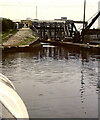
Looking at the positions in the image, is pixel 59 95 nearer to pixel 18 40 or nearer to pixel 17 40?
pixel 17 40

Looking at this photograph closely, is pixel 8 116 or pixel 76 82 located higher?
pixel 8 116

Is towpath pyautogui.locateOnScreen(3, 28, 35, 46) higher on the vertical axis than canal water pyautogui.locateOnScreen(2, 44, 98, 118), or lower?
higher

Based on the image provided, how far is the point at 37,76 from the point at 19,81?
235 cm

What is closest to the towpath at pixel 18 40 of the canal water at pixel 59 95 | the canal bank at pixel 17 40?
the canal bank at pixel 17 40

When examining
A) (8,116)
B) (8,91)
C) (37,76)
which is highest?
(8,91)

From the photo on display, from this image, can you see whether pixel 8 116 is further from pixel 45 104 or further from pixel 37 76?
pixel 37 76

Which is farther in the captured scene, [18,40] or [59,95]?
[18,40]

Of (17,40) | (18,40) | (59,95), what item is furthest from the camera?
(18,40)

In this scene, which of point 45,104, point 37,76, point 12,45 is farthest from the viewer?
point 12,45

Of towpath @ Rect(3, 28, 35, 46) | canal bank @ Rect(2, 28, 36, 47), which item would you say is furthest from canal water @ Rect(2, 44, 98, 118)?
towpath @ Rect(3, 28, 35, 46)

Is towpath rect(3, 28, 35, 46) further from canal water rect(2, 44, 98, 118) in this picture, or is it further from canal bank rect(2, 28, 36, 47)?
canal water rect(2, 44, 98, 118)

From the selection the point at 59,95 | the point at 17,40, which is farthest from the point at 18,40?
the point at 59,95

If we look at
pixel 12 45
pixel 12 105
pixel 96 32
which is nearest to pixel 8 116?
pixel 12 105

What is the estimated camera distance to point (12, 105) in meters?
4.27
